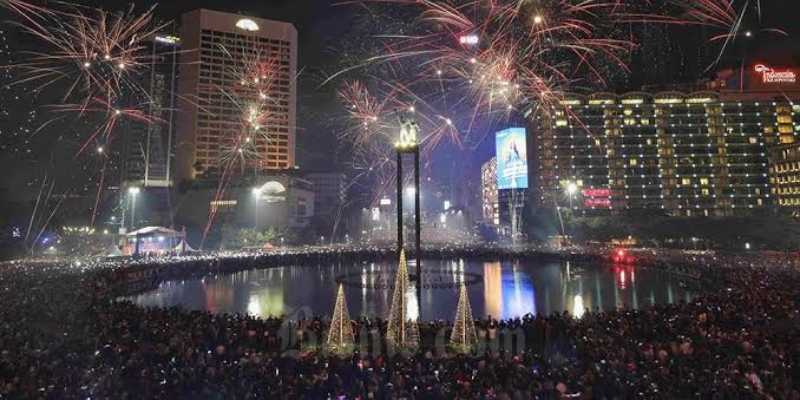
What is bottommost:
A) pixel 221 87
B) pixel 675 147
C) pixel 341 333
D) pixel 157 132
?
pixel 341 333

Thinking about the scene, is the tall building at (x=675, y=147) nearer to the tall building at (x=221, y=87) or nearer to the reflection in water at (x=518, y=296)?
the tall building at (x=221, y=87)

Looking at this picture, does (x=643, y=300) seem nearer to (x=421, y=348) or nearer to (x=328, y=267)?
(x=421, y=348)

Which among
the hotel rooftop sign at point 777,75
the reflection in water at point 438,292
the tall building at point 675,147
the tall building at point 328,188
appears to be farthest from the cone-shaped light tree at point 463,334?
the tall building at point 328,188

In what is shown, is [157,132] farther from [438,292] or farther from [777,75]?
[777,75]

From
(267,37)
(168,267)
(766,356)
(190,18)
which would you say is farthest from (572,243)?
(190,18)

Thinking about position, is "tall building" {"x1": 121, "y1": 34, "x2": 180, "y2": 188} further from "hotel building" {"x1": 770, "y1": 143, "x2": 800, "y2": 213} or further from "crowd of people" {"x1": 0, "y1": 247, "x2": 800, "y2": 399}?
"hotel building" {"x1": 770, "y1": 143, "x2": 800, "y2": 213}

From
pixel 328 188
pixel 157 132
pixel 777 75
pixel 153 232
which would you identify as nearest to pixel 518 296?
pixel 153 232
